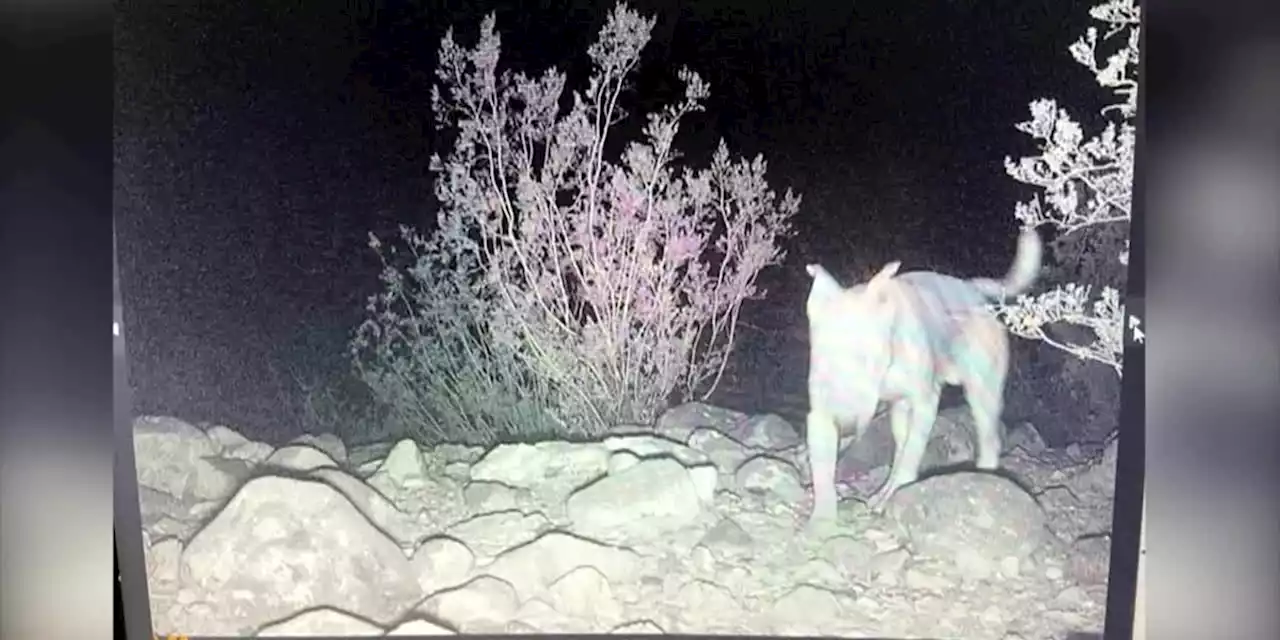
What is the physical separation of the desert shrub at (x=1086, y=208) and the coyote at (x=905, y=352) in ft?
0.13

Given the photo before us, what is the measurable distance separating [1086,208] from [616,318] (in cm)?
72

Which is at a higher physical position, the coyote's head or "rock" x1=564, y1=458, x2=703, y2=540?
the coyote's head

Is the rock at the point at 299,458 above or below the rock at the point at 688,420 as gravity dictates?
below

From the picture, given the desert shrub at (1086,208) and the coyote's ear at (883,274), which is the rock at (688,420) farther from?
the desert shrub at (1086,208)

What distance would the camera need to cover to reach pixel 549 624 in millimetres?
1452

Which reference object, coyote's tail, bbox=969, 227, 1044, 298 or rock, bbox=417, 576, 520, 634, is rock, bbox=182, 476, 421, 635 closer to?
rock, bbox=417, 576, 520, 634

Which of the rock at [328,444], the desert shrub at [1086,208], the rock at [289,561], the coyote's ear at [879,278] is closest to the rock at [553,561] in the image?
the rock at [289,561]

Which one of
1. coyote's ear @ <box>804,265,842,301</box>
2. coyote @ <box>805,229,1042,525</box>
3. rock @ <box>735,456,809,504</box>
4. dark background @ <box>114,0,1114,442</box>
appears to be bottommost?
rock @ <box>735,456,809,504</box>

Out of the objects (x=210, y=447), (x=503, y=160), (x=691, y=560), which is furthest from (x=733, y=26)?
(x=210, y=447)

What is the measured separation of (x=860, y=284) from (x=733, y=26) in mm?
431

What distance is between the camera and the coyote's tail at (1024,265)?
142 centimetres

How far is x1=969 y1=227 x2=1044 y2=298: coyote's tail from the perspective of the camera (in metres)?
1.42

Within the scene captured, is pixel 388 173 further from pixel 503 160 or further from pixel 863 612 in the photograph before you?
pixel 863 612

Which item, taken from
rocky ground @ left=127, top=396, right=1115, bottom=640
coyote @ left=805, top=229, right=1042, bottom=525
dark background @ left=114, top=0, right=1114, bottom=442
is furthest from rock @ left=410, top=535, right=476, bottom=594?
coyote @ left=805, top=229, right=1042, bottom=525
